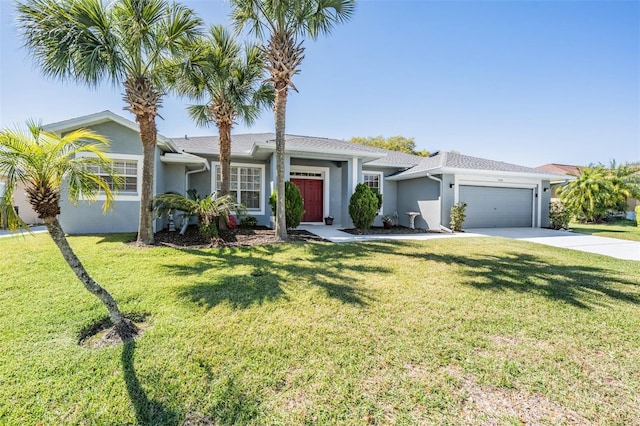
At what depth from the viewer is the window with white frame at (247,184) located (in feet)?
45.3

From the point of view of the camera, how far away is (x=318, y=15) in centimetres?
859

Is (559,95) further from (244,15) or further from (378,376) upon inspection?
(378,376)

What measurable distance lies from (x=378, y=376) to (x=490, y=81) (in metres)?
15.5

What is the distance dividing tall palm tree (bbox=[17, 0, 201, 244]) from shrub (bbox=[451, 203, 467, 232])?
12124 millimetres

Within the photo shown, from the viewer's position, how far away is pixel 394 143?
3578 cm

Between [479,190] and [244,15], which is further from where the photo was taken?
[479,190]

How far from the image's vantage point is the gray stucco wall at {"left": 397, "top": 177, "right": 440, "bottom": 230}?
44.2 feet

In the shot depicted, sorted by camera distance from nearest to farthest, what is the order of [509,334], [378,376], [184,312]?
[378,376] < [509,334] < [184,312]

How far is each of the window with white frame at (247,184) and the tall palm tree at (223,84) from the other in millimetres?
2423

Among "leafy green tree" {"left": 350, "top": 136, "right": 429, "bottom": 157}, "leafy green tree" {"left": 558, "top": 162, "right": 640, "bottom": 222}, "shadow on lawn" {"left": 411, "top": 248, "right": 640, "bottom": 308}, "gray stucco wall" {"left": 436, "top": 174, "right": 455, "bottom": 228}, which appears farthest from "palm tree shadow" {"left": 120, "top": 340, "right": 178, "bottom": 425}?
"leafy green tree" {"left": 350, "top": 136, "right": 429, "bottom": 157}

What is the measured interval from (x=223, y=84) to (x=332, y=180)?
22.3 ft

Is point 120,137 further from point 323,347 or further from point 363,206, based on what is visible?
point 323,347

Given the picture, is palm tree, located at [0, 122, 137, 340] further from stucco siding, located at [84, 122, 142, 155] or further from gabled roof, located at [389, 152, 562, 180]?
gabled roof, located at [389, 152, 562, 180]

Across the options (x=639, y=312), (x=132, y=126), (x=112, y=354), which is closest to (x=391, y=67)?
A: (x=132, y=126)
